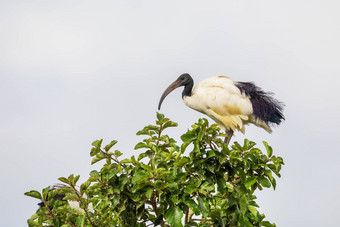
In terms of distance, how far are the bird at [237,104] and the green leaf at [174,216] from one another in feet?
17.4

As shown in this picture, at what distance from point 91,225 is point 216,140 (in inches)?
67.7

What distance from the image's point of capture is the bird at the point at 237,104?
10312mm

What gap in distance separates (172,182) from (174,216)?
0.33 m

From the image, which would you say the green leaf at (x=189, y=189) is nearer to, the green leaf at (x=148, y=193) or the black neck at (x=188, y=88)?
the green leaf at (x=148, y=193)

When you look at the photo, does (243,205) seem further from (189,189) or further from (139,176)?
(139,176)

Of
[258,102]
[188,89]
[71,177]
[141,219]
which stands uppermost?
[188,89]

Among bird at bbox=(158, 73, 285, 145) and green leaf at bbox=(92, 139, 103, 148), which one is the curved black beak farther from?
green leaf at bbox=(92, 139, 103, 148)

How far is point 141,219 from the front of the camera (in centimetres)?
584

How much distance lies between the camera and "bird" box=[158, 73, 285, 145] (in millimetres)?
10312

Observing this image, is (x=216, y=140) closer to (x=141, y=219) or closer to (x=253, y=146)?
(x=253, y=146)

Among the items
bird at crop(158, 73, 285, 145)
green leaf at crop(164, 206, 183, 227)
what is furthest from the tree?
bird at crop(158, 73, 285, 145)

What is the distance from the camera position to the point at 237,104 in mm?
10344

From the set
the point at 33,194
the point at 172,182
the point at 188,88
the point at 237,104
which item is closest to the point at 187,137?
the point at 172,182

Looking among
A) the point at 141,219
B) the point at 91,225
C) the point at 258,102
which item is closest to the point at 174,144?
the point at 141,219
